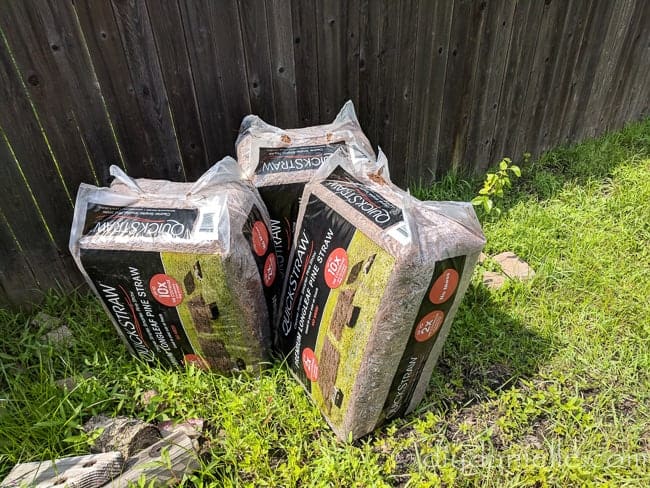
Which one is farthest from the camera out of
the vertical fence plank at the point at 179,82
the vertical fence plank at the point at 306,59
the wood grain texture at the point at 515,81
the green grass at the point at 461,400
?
the wood grain texture at the point at 515,81

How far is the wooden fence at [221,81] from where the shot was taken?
191 centimetres

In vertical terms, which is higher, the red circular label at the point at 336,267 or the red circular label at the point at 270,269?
the red circular label at the point at 336,267

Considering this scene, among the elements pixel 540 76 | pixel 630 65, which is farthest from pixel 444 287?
pixel 630 65

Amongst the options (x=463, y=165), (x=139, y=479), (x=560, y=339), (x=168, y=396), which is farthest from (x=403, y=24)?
(x=139, y=479)

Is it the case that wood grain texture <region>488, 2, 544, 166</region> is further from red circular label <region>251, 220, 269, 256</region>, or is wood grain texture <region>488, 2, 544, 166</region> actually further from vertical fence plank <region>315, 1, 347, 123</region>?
red circular label <region>251, 220, 269, 256</region>

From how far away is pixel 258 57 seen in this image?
223 cm

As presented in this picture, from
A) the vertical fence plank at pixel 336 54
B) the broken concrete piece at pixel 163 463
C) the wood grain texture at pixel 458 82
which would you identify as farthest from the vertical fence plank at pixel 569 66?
the broken concrete piece at pixel 163 463

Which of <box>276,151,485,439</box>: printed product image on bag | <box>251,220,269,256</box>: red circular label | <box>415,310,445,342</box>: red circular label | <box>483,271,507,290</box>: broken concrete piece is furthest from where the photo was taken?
<box>483,271,507,290</box>: broken concrete piece

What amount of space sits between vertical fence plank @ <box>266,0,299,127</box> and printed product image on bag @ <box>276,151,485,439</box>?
834 millimetres

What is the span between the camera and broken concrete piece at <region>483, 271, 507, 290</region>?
7.79ft

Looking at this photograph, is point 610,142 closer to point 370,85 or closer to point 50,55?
point 370,85

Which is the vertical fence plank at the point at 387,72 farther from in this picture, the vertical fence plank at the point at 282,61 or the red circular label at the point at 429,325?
the red circular label at the point at 429,325

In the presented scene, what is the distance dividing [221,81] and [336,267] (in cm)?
122

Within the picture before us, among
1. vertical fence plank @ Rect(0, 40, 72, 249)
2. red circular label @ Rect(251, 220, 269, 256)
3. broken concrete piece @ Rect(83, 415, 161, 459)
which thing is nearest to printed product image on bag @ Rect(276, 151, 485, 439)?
red circular label @ Rect(251, 220, 269, 256)
